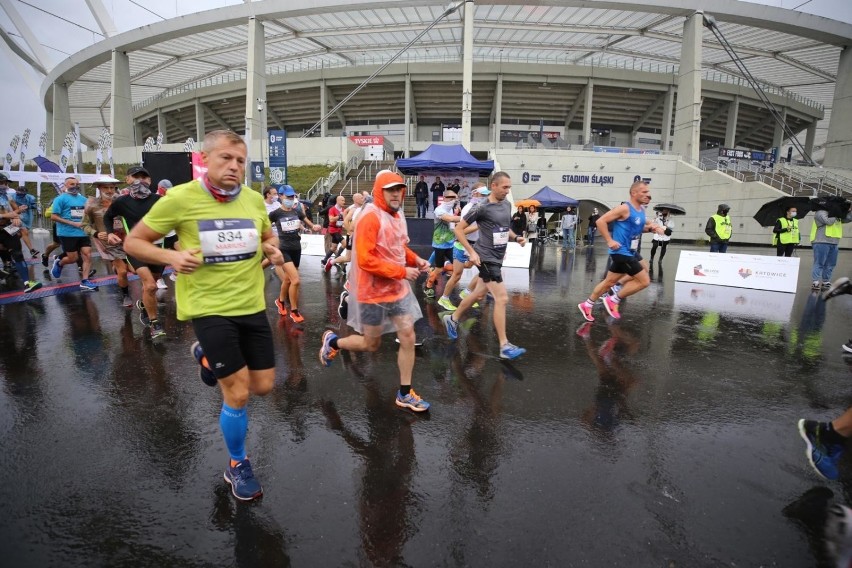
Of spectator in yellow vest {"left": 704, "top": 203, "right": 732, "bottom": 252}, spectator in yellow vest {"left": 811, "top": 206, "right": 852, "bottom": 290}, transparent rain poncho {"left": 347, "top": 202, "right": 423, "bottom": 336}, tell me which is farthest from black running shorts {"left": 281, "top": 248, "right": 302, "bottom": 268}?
spectator in yellow vest {"left": 704, "top": 203, "right": 732, "bottom": 252}

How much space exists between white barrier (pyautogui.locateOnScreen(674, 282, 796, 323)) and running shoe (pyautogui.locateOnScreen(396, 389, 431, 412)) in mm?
6205

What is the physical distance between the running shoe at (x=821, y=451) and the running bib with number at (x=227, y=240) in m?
3.58

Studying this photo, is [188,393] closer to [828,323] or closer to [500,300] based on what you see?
[500,300]

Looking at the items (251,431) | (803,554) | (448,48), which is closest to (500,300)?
(251,431)

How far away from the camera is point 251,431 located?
310 centimetres

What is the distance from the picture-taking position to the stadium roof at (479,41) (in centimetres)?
2877

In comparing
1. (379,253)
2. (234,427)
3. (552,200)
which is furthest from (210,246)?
(552,200)

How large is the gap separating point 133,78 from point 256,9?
2211cm

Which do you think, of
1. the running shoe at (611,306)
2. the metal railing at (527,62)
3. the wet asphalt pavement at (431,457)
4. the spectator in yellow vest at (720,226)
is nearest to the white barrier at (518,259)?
the spectator in yellow vest at (720,226)

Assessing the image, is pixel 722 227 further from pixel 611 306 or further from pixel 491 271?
pixel 491 271

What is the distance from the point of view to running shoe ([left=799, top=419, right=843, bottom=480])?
256 cm

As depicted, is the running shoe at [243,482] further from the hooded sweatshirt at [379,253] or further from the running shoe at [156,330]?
the running shoe at [156,330]

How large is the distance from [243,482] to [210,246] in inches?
51.9

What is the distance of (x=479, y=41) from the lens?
36312mm
